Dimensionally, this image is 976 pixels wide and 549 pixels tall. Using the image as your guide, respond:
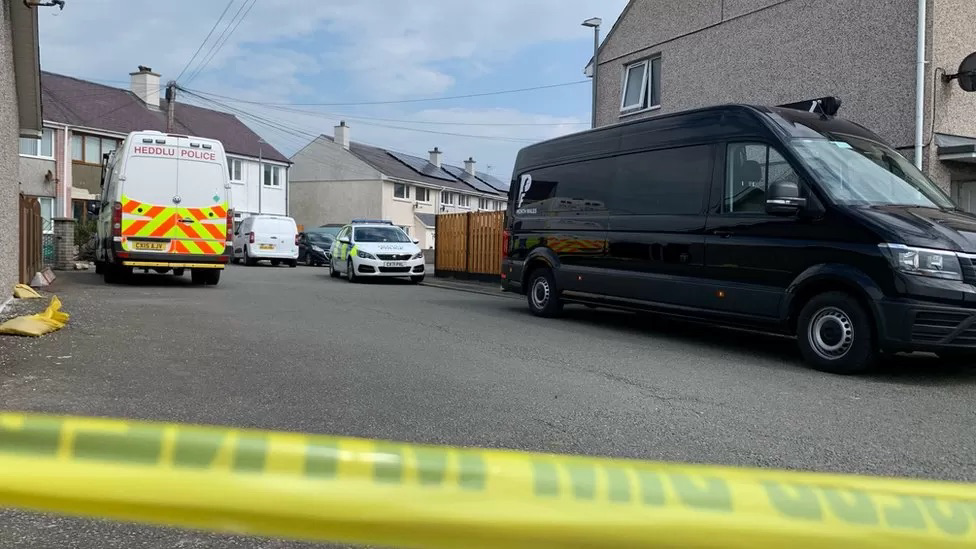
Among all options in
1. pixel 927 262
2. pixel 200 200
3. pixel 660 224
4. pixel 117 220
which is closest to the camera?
pixel 927 262

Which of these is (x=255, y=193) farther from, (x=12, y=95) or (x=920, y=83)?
(x=920, y=83)

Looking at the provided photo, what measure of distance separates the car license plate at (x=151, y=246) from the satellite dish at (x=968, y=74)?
1341 cm

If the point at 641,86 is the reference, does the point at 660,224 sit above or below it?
below

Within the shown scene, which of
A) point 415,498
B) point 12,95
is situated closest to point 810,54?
point 12,95

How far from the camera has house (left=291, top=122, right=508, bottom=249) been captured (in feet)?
156

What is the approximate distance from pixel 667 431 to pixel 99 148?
37.6 m

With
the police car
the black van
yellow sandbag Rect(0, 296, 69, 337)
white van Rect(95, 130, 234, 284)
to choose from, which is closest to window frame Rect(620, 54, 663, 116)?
the police car

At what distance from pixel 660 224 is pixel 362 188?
132 ft

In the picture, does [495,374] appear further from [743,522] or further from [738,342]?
[743,522]

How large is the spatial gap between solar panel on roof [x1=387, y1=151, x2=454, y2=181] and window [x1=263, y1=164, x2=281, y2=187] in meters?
10.9

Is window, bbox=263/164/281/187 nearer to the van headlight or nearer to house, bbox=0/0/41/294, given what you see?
house, bbox=0/0/41/294

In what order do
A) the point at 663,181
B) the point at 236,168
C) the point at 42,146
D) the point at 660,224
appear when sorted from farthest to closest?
the point at 236,168
the point at 42,146
the point at 663,181
the point at 660,224

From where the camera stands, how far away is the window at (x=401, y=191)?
48375mm

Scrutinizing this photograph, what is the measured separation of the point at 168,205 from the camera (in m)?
14.1
